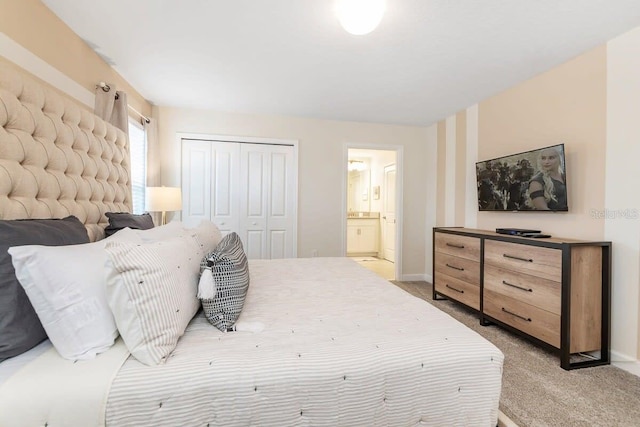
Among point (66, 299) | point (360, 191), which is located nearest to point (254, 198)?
point (66, 299)

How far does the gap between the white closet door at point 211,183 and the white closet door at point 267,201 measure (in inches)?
4.8

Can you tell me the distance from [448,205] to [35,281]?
169 inches

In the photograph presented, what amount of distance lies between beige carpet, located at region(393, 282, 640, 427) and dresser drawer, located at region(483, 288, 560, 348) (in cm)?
17

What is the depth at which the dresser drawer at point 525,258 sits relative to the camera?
7.09 feet

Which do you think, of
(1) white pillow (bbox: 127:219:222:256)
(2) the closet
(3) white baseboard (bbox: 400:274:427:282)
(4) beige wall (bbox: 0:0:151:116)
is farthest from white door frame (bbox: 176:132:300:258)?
(1) white pillow (bbox: 127:219:222:256)

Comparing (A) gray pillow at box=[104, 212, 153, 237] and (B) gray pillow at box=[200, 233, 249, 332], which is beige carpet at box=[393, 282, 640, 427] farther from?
(A) gray pillow at box=[104, 212, 153, 237]

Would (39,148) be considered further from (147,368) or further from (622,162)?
(622,162)

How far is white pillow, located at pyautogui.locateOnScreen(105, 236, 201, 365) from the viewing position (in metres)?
0.95

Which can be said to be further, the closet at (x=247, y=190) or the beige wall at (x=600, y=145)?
the closet at (x=247, y=190)

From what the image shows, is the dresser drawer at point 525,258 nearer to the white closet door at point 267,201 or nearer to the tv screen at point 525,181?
the tv screen at point 525,181

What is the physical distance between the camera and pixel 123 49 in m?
2.46

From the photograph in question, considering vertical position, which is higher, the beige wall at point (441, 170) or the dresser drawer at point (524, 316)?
the beige wall at point (441, 170)

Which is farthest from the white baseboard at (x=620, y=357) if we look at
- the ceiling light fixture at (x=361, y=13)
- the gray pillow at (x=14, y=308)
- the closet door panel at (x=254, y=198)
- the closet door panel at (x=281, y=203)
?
the closet door panel at (x=254, y=198)

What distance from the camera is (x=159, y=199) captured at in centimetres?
307
